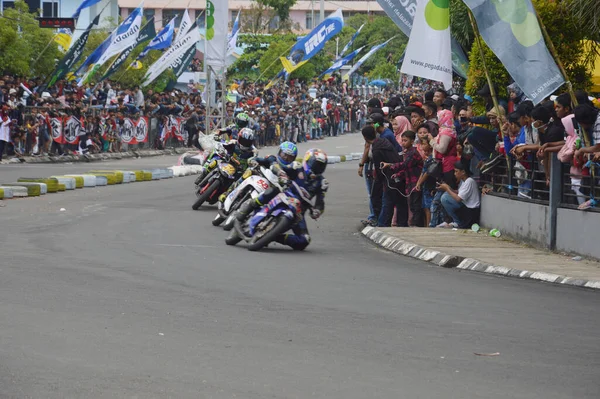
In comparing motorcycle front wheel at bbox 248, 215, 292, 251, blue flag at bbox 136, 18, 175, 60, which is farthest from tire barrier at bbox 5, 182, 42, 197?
blue flag at bbox 136, 18, 175, 60

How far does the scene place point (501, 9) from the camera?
15.3 meters

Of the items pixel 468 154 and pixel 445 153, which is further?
pixel 445 153

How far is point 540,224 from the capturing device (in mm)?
15211

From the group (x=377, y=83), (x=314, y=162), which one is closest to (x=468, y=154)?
(x=314, y=162)

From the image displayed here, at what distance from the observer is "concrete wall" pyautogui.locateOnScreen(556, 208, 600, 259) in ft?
45.3

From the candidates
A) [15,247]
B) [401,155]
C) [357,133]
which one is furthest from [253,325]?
[357,133]

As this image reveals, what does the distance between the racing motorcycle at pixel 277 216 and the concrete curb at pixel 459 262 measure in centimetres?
140

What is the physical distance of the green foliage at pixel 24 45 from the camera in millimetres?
35781

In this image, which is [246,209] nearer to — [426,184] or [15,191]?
[426,184]

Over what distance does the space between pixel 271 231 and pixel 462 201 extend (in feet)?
12.8

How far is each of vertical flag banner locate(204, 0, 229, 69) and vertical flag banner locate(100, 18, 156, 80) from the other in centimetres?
396

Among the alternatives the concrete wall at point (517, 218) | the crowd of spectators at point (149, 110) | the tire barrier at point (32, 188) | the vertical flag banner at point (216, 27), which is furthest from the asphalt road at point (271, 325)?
the vertical flag banner at point (216, 27)

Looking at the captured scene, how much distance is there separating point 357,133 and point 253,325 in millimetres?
55206

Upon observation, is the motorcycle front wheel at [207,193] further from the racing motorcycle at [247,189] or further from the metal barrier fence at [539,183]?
the metal barrier fence at [539,183]
